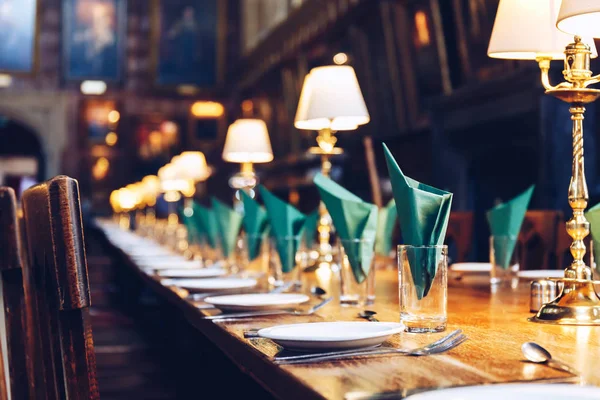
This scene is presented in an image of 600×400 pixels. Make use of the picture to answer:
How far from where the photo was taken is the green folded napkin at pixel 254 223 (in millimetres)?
2961

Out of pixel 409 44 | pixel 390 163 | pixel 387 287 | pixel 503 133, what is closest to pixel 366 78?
pixel 409 44

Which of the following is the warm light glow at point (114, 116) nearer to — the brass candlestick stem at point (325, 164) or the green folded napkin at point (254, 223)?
Answer: the brass candlestick stem at point (325, 164)

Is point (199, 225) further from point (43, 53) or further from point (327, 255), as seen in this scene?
point (43, 53)

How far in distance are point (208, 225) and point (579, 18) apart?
2641mm

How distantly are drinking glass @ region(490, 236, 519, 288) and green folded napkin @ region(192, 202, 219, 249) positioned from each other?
1520 millimetres

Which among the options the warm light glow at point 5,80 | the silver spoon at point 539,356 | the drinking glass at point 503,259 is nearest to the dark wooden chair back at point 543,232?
the drinking glass at point 503,259

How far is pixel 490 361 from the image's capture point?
1209mm

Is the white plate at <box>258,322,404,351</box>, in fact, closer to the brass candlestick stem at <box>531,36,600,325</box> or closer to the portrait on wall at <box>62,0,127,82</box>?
the brass candlestick stem at <box>531,36,600,325</box>

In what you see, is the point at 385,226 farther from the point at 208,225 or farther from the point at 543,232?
the point at 208,225

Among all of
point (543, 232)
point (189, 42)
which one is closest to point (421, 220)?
point (543, 232)

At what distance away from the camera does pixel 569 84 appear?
1818mm

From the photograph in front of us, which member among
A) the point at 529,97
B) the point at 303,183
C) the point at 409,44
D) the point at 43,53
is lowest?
the point at 303,183

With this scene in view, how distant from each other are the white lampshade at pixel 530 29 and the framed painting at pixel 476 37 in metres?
3.64

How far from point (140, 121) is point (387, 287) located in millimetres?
16159
